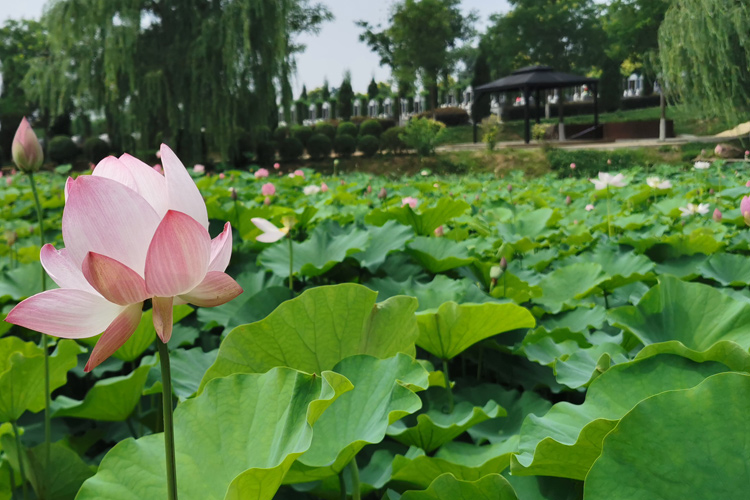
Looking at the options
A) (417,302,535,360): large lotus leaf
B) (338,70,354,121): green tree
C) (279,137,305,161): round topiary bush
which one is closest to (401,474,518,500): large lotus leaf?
(417,302,535,360): large lotus leaf

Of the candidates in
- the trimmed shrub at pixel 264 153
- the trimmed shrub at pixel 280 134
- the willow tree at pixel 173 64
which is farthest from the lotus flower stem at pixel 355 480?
the trimmed shrub at pixel 280 134

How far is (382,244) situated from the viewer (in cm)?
142

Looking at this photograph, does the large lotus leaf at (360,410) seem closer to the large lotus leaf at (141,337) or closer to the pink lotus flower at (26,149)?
the large lotus leaf at (141,337)

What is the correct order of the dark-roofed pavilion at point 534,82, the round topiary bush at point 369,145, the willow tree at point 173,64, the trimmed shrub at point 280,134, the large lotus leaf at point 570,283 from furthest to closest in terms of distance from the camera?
the dark-roofed pavilion at point 534,82 → the round topiary bush at point 369,145 → the trimmed shrub at point 280,134 → the willow tree at point 173,64 → the large lotus leaf at point 570,283

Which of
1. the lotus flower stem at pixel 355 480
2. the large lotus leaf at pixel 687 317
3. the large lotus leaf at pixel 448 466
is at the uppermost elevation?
the large lotus leaf at pixel 687 317

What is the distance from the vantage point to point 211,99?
37.6 ft

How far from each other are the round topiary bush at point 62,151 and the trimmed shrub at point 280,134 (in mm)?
5629

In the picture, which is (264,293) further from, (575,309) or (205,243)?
(205,243)

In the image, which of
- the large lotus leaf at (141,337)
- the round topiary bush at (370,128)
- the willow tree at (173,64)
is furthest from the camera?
the round topiary bush at (370,128)

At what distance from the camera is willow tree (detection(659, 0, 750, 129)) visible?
10.4 m

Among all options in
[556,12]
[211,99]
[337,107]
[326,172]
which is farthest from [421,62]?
[211,99]

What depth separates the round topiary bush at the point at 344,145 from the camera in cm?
1570

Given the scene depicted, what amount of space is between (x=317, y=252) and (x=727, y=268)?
84 cm

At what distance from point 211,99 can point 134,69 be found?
1471 mm
